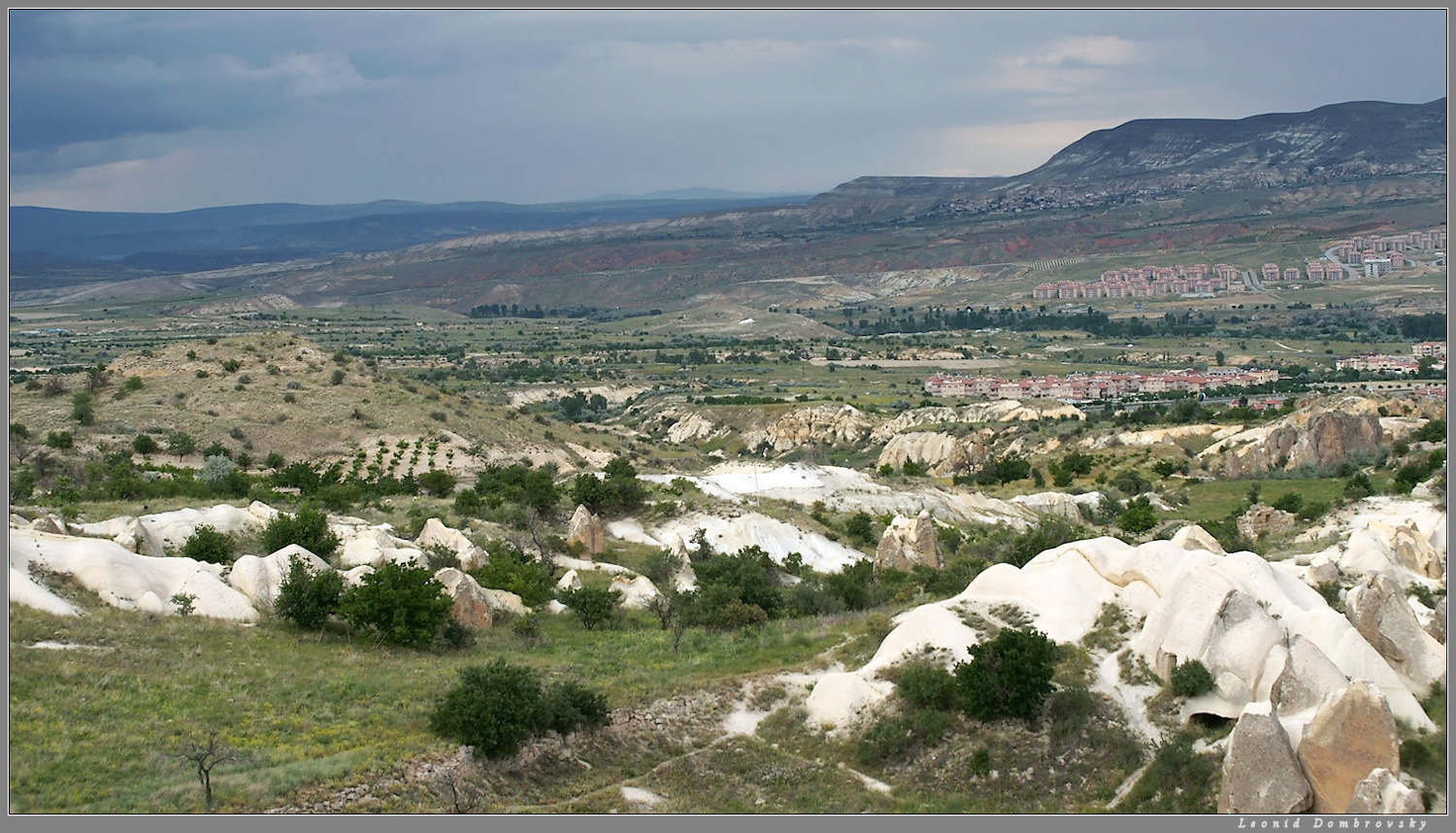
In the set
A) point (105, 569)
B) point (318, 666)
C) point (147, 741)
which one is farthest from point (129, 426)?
point (147, 741)

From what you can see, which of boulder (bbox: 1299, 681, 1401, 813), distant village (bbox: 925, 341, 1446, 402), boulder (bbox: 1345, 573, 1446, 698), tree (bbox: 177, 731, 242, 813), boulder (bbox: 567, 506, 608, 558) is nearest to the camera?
boulder (bbox: 1299, 681, 1401, 813)

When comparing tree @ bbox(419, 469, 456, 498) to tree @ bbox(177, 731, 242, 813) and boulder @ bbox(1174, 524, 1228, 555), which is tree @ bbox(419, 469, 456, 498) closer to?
boulder @ bbox(1174, 524, 1228, 555)

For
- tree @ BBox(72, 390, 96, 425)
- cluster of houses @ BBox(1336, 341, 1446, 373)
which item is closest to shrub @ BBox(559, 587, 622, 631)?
tree @ BBox(72, 390, 96, 425)

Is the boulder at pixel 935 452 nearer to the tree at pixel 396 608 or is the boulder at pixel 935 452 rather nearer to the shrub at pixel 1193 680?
the tree at pixel 396 608

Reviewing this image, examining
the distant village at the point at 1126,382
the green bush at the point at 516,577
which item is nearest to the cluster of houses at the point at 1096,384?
the distant village at the point at 1126,382

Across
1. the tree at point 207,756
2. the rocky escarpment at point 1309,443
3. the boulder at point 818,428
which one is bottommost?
the boulder at point 818,428
